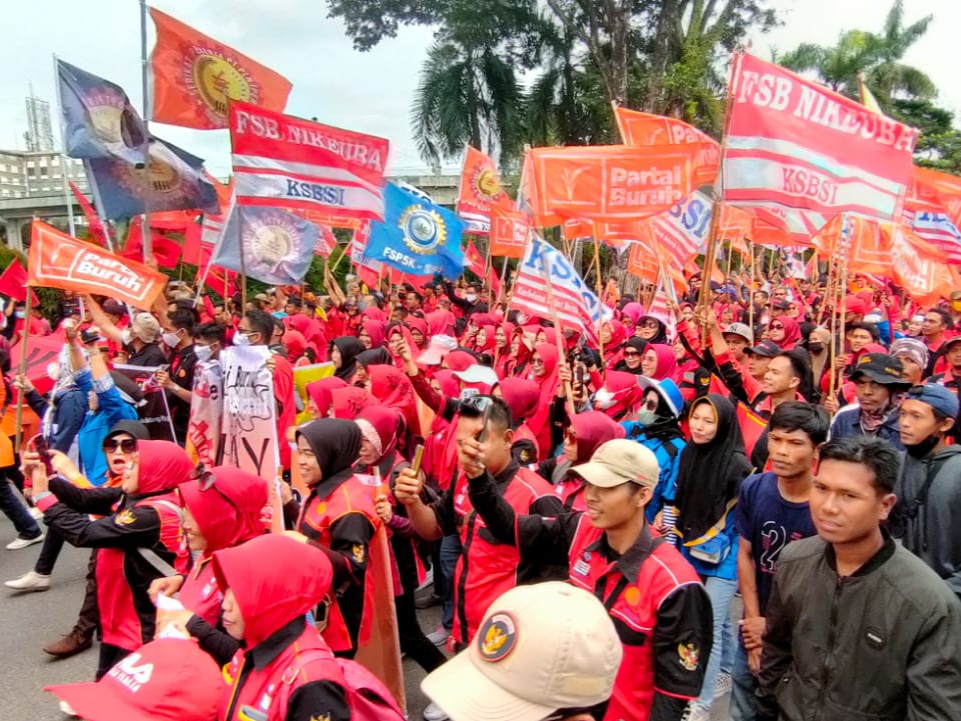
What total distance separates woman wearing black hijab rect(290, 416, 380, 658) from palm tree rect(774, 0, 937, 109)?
3146 cm

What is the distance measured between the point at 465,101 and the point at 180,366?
789 inches

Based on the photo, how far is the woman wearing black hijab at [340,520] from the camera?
3.07 m

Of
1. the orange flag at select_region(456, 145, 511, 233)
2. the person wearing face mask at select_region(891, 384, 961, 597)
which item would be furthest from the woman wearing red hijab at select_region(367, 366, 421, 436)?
the orange flag at select_region(456, 145, 511, 233)

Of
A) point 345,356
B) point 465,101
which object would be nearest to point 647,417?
point 345,356

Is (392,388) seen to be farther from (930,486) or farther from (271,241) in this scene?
(930,486)

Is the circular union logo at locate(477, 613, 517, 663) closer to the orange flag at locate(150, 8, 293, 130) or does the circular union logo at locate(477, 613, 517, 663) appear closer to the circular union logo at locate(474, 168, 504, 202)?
the orange flag at locate(150, 8, 293, 130)

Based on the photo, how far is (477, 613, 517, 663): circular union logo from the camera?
154 centimetres

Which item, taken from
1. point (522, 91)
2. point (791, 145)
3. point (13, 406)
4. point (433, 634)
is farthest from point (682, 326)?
point (522, 91)

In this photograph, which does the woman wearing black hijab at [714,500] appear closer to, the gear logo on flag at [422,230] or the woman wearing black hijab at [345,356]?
the woman wearing black hijab at [345,356]

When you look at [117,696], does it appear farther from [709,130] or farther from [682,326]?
[709,130]

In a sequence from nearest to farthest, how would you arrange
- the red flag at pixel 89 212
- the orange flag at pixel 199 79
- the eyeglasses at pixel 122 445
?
the eyeglasses at pixel 122 445 → the orange flag at pixel 199 79 → the red flag at pixel 89 212

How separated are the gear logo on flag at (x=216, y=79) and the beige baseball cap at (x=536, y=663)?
774cm

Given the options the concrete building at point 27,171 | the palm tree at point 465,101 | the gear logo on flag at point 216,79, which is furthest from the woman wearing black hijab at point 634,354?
the concrete building at point 27,171

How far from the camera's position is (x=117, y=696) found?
1.88 m
